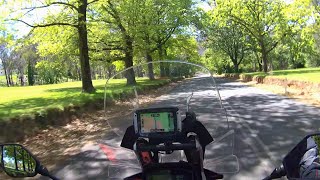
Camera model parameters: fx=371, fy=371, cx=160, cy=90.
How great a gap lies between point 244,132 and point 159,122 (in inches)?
268

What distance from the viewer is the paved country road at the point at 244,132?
3744 mm

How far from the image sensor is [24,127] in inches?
424

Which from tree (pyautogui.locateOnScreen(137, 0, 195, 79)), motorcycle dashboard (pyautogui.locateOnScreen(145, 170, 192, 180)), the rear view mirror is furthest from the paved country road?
tree (pyautogui.locateOnScreen(137, 0, 195, 79))

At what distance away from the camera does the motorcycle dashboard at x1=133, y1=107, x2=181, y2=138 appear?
3.05m

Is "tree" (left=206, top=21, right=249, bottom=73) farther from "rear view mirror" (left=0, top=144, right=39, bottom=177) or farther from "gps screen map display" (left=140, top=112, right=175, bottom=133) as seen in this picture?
"rear view mirror" (left=0, top=144, right=39, bottom=177)

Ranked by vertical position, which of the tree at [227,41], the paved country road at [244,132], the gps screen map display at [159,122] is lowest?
the paved country road at [244,132]

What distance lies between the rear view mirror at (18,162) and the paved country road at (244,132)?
1.00 metres

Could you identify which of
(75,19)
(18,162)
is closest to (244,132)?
(18,162)

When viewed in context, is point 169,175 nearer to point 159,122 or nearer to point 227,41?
point 159,122

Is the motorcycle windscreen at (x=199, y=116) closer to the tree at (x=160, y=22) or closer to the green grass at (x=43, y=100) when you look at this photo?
the green grass at (x=43, y=100)

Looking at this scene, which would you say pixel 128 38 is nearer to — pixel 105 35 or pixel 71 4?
pixel 105 35

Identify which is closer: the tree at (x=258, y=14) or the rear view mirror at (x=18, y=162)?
the rear view mirror at (x=18, y=162)

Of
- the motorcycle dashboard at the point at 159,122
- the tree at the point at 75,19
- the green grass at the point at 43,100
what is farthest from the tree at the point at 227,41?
the motorcycle dashboard at the point at 159,122

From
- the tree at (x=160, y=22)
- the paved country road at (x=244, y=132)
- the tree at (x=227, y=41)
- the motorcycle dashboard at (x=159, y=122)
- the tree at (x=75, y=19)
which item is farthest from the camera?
the tree at (x=227, y=41)
